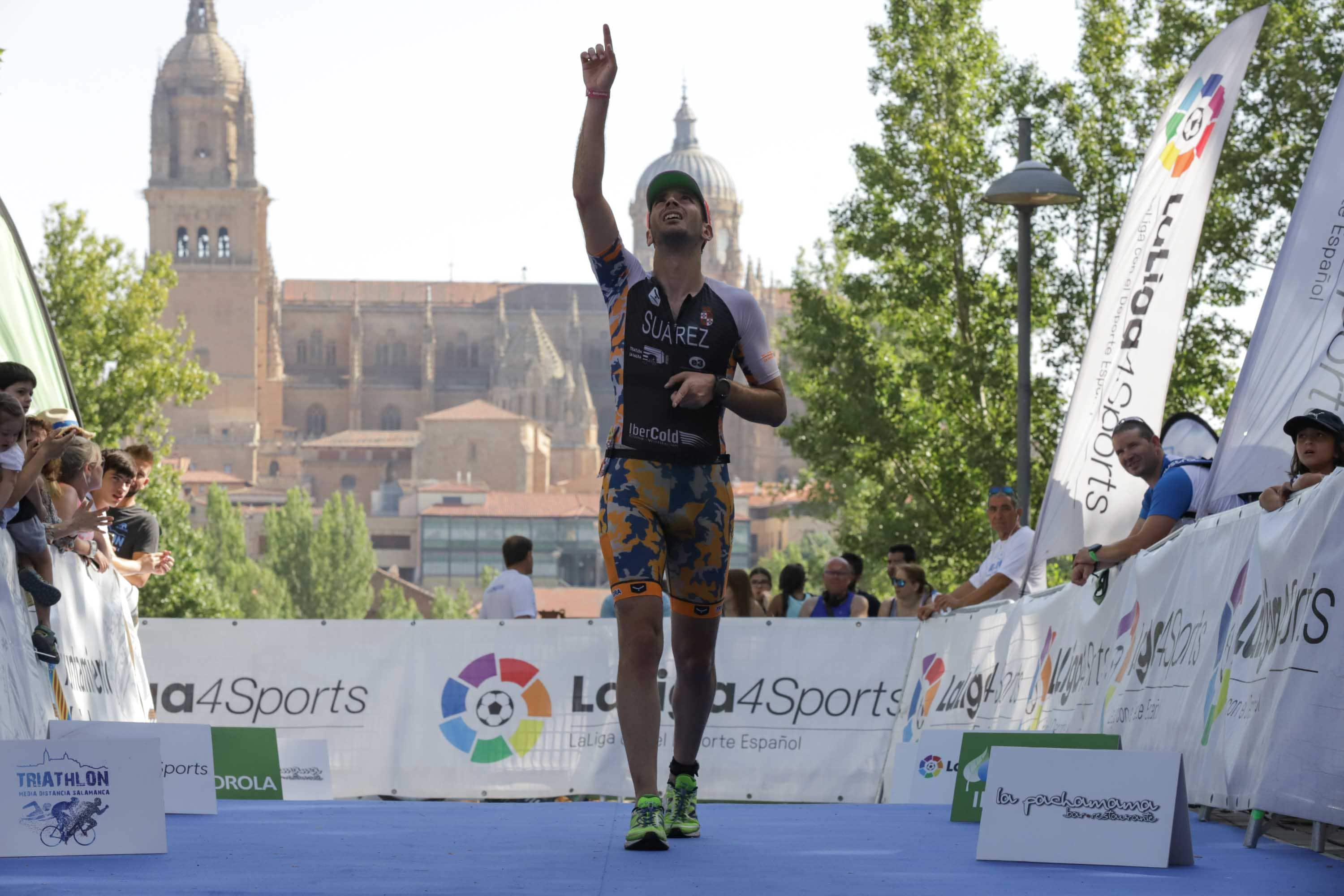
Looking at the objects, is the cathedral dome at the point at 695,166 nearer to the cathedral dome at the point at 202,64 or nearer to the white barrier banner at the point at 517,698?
the cathedral dome at the point at 202,64

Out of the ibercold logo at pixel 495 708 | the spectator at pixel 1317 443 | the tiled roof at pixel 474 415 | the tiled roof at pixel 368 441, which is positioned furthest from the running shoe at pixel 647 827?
the tiled roof at pixel 368 441

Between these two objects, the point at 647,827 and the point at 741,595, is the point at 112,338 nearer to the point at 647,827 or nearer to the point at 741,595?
the point at 741,595

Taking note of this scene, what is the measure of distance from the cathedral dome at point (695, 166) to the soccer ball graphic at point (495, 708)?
13843 cm

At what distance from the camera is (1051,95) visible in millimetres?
23734

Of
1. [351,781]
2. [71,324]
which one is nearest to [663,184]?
[351,781]

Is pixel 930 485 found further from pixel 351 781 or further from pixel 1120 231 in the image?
pixel 351 781

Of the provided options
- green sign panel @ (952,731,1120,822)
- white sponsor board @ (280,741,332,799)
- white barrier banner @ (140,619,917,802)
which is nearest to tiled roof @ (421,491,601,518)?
white barrier banner @ (140,619,917,802)

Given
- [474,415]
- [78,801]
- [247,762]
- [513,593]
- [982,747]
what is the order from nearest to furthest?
[78,801], [982,747], [247,762], [513,593], [474,415]

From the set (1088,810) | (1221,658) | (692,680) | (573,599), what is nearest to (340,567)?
(573,599)

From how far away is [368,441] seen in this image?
140375 mm

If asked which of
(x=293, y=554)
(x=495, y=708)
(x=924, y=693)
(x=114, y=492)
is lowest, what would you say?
(x=293, y=554)

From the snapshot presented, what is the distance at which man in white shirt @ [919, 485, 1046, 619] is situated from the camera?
35.2ft

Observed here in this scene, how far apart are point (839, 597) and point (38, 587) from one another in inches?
264

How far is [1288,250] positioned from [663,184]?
3.37 m
